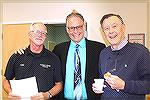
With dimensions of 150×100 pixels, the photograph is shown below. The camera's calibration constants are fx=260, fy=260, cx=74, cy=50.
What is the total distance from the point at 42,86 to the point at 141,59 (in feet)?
2.39

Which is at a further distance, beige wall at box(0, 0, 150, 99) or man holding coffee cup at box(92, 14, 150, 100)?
beige wall at box(0, 0, 150, 99)

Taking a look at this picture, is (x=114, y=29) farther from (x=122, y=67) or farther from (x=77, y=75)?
(x=77, y=75)

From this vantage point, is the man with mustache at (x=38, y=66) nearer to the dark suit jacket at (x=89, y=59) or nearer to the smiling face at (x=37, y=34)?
the smiling face at (x=37, y=34)

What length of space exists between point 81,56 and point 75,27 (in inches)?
9.3

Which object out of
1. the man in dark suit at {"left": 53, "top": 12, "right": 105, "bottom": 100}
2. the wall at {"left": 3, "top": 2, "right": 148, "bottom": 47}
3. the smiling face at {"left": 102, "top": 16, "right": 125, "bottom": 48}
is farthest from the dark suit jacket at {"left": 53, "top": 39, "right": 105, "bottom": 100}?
the wall at {"left": 3, "top": 2, "right": 148, "bottom": 47}

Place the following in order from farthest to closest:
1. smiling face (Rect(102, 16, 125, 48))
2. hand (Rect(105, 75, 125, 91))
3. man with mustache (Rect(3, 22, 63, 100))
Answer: man with mustache (Rect(3, 22, 63, 100))
smiling face (Rect(102, 16, 125, 48))
hand (Rect(105, 75, 125, 91))

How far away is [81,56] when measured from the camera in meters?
2.05

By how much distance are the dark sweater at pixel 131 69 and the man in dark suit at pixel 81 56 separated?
0.28m

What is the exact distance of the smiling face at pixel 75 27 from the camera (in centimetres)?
198

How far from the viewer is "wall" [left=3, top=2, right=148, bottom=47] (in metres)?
4.16

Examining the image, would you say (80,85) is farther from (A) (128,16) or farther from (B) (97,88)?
(A) (128,16)

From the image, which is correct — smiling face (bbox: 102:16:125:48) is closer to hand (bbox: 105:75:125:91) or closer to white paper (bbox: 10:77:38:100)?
hand (bbox: 105:75:125:91)

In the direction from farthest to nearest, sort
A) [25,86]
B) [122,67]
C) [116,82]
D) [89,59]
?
[89,59] < [25,86] < [122,67] < [116,82]

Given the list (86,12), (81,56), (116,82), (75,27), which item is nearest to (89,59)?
(81,56)
